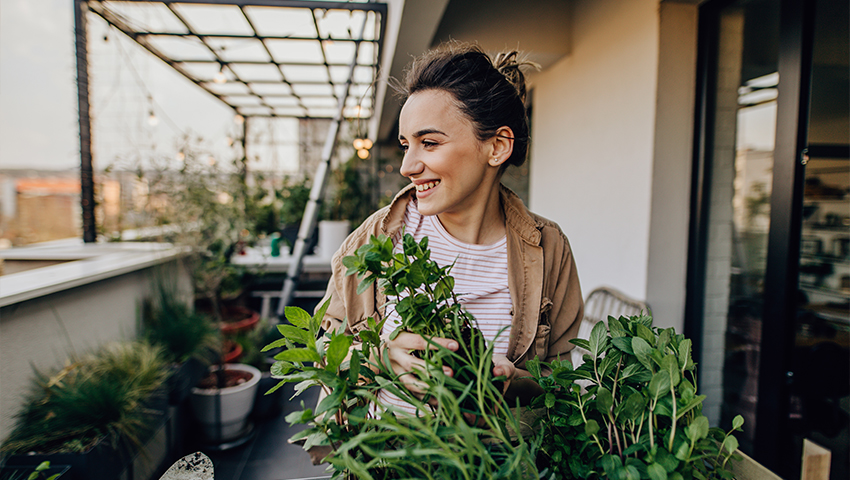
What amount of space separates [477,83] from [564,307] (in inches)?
22.7

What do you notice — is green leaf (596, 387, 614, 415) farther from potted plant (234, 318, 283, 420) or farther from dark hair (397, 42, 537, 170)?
potted plant (234, 318, 283, 420)

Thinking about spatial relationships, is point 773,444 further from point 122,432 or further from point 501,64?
point 122,432

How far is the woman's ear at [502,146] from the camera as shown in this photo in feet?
3.01

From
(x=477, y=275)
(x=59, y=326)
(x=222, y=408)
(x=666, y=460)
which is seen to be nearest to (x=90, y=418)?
(x=59, y=326)

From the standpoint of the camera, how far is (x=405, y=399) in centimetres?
41

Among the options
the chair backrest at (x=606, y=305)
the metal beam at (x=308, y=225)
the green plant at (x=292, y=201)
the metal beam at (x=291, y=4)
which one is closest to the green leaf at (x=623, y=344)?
the chair backrest at (x=606, y=305)

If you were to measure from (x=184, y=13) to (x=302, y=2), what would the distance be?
1.20 m

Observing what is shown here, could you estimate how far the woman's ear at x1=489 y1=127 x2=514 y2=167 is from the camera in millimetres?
917

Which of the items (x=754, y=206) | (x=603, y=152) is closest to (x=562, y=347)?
(x=754, y=206)

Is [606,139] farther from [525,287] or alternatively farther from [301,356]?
[301,356]

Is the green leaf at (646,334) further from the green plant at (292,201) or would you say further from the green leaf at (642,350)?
the green plant at (292,201)

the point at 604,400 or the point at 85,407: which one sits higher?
the point at 604,400

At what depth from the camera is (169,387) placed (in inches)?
78.5

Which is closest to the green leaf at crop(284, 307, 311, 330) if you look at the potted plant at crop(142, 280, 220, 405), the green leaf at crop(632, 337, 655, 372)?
the green leaf at crop(632, 337, 655, 372)
